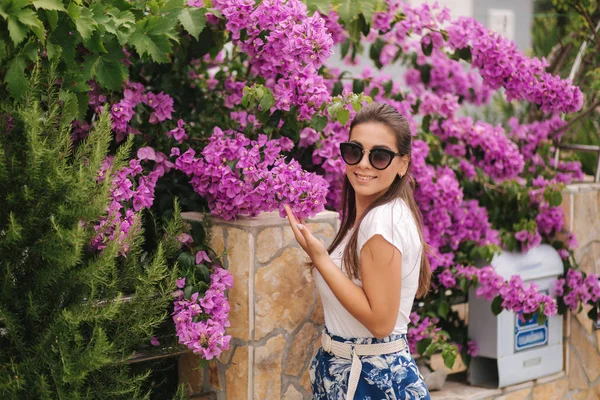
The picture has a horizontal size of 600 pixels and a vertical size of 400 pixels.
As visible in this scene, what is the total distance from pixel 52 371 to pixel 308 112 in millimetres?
1488

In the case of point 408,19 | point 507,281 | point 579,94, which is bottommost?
point 507,281

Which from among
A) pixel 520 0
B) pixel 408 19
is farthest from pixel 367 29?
pixel 520 0

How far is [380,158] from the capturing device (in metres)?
2.96

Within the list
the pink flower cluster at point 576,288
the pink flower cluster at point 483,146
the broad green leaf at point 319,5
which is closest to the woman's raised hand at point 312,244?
the broad green leaf at point 319,5

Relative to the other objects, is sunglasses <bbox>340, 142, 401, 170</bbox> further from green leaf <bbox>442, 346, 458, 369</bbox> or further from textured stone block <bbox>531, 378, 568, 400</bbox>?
textured stone block <bbox>531, 378, 568, 400</bbox>

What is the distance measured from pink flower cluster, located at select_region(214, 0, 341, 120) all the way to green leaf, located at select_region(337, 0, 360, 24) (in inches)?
16.9

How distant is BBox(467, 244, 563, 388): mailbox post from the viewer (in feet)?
15.0

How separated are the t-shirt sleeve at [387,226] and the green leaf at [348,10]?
1.28 metres

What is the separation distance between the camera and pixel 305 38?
3.43 metres

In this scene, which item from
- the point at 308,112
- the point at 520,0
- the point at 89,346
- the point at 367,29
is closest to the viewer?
the point at 89,346

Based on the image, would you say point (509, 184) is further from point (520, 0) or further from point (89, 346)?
point (520, 0)

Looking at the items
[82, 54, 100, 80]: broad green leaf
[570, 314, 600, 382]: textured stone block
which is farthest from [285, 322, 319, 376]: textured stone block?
[570, 314, 600, 382]: textured stone block

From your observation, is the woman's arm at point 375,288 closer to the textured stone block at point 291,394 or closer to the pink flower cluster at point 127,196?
the pink flower cluster at point 127,196

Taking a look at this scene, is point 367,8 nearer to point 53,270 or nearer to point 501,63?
point 501,63
